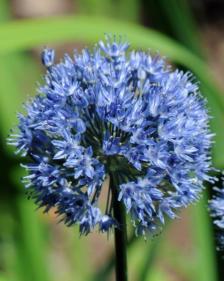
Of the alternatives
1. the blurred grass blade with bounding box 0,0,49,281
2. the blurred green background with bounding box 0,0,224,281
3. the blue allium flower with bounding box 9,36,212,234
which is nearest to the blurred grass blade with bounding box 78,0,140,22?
the blurred green background with bounding box 0,0,224,281

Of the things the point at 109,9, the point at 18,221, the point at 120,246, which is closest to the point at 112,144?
the point at 120,246

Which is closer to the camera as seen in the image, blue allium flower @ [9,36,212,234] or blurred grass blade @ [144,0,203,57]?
blue allium flower @ [9,36,212,234]

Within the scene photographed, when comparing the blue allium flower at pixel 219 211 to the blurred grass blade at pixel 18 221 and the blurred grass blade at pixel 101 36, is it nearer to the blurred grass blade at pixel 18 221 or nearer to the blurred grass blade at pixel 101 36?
the blurred grass blade at pixel 101 36

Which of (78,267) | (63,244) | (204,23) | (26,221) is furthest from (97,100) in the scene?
(204,23)

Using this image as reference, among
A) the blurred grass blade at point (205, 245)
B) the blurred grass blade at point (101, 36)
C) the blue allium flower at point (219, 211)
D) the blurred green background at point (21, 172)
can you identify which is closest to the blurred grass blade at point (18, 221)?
the blurred green background at point (21, 172)

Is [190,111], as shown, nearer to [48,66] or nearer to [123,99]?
[123,99]

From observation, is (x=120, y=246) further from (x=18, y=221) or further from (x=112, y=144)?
(x=18, y=221)

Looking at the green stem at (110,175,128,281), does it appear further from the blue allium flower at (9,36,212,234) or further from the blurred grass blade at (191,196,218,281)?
the blurred grass blade at (191,196,218,281)

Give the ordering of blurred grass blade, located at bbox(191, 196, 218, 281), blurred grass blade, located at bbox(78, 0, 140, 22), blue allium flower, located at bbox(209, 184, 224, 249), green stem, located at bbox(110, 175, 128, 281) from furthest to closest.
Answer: blurred grass blade, located at bbox(78, 0, 140, 22) → blurred grass blade, located at bbox(191, 196, 218, 281) → blue allium flower, located at bbox(209, 184, 224, 249) → green stem, located at bbox(110, 175, 128, 281)
